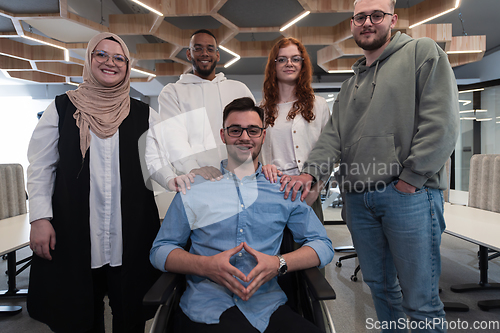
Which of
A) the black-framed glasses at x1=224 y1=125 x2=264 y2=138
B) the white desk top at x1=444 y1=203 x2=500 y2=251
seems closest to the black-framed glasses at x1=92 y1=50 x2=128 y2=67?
the black-framed glasses at x1=224 y1=125 x2=264 y2=138

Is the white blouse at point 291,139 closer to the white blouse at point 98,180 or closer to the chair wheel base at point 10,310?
the white blouse at point 98,180

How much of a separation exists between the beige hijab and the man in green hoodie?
2.95ft

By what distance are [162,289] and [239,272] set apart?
Answer: 29 centimetres

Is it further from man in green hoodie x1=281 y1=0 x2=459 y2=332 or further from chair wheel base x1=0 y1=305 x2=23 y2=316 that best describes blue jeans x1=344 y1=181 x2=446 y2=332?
chair wheel base x1=0 y1=305 x2=23 y2=316

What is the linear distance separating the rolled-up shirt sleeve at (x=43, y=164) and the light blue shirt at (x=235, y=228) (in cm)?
54

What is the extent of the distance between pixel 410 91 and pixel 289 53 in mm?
706

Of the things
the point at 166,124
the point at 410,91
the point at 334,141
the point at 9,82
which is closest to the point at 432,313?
the point at 334,141

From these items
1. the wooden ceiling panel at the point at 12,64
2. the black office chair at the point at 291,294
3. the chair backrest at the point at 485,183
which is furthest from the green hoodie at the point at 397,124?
the wooden ceiling panel at the point at 12,64

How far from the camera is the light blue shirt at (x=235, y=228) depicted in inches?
47.9

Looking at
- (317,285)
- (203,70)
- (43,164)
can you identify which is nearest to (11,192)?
(43,164)

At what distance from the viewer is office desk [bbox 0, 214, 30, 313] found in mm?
1763

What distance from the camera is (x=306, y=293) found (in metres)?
1.21

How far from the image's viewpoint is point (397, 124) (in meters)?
1.35

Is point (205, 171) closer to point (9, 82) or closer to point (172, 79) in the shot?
point (172, 79)
